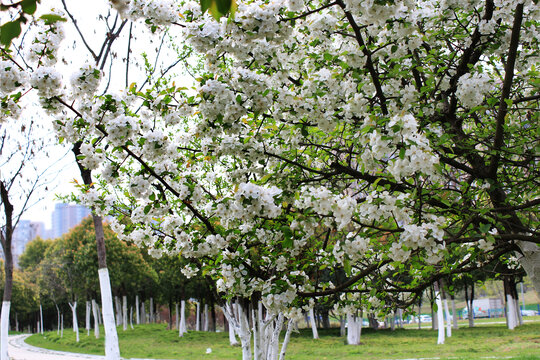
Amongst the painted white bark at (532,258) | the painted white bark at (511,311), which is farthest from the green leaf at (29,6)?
the painted white bark at (511,311)

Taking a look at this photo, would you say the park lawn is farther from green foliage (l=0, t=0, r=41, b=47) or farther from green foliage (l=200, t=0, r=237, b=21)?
green foliage (l=0, t=0, r=41, b=47)

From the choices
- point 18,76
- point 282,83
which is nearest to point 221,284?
point 282,83

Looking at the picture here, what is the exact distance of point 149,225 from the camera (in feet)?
18.7

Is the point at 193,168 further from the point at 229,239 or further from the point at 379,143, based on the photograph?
the point at 379,143

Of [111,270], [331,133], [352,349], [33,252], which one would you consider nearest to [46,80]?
[331,133]

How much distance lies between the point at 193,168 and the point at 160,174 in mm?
844

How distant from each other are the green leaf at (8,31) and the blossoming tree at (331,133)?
7.34 feet

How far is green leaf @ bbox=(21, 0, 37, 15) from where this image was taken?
1214 mm

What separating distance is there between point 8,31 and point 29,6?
Answer: 0.10m

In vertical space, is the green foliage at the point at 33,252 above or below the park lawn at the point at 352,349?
above

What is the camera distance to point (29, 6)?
122 cm

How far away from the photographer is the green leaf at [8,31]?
1.24 meters

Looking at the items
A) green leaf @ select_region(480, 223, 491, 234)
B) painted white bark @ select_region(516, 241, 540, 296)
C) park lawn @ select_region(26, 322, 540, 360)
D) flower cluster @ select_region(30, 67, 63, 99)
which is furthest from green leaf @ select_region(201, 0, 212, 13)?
park lawn @ select_region(26, 322, 540, 360)

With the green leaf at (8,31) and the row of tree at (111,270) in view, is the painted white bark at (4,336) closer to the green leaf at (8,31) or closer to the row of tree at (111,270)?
the row of tree at (111,270)
